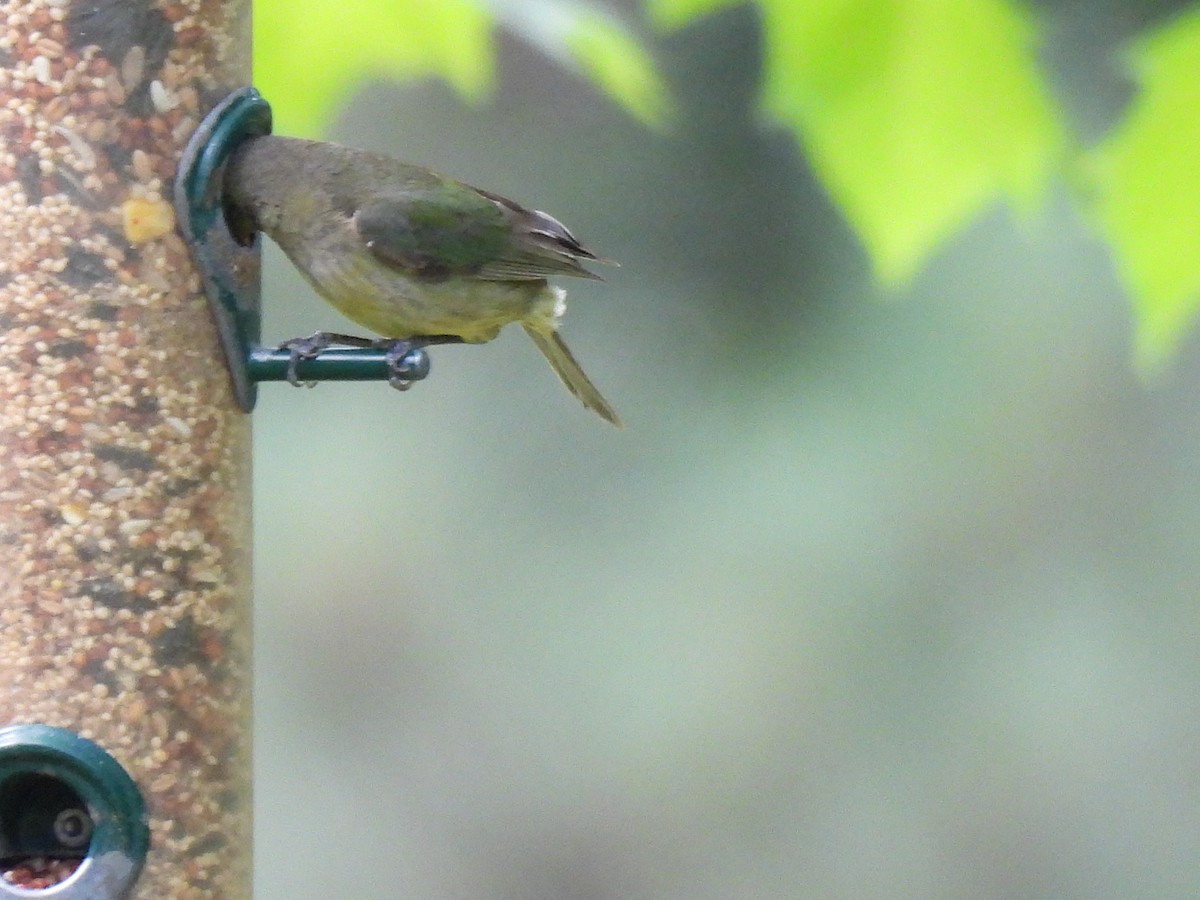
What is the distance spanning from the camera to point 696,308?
4.86 metres

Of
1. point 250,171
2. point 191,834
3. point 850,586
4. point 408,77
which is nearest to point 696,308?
point 850,586

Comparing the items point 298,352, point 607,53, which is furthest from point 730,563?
point 298,352

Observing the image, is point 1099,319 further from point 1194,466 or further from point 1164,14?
point 1164,14

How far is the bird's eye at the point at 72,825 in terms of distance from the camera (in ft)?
8.08

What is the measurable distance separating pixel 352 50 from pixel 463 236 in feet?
1.25

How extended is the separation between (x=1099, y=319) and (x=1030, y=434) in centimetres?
37

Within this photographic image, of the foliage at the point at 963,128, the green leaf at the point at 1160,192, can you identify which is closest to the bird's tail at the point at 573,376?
the foliage at the point at 963,128

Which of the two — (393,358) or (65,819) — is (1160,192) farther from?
(65,819)

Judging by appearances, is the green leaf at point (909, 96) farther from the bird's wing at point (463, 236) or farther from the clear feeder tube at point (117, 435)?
the clear feeder tube at point (117, 435)

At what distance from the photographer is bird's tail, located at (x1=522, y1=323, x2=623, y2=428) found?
345 cm

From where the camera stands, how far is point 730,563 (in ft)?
16.1

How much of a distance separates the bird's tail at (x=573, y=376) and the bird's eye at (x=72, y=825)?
1360 millimetres

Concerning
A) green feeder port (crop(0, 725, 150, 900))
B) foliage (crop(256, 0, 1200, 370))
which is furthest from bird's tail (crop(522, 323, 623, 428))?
green feeder port (crop(0, 725, 150, 900))

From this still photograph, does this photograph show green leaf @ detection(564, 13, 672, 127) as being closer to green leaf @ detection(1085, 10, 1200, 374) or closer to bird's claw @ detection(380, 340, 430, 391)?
bird's claw @ detection(380, 340, 430, 391)
